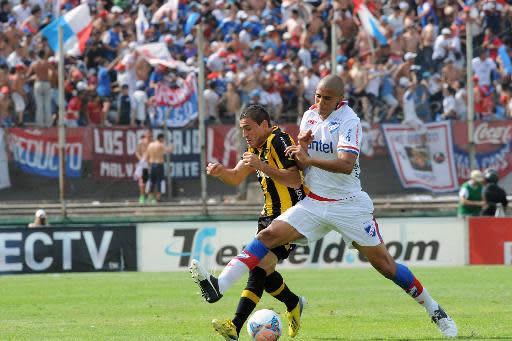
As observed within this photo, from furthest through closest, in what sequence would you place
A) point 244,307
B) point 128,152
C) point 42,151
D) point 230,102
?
point 230,102
point 128,152
point 42,151
point 244,307

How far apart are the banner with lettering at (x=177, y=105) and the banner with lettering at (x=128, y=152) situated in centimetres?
25

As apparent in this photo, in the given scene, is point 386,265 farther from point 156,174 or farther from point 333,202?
point 156,174

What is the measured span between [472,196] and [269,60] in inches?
272

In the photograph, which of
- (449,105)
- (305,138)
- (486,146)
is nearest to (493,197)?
(486,146)

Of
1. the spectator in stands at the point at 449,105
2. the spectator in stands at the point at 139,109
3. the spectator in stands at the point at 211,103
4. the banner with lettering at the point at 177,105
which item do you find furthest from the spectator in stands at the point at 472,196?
the spectator in stands at the point at 139,109

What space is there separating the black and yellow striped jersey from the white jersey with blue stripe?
0.24 m

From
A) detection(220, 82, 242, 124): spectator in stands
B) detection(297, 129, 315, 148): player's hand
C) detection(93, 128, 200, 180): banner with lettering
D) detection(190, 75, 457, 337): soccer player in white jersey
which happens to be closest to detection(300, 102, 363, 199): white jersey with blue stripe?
detection(190, 75, 457, 337): soccer player in white jersey

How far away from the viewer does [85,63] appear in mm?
28094

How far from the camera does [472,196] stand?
24359 mm

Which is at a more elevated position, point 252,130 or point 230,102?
point 252,130

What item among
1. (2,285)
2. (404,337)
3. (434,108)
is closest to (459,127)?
(434,108)

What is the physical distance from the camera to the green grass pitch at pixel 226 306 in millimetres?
11289

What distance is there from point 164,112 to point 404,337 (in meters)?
15.0

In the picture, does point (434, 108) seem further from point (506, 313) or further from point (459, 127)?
point (506, 313)
